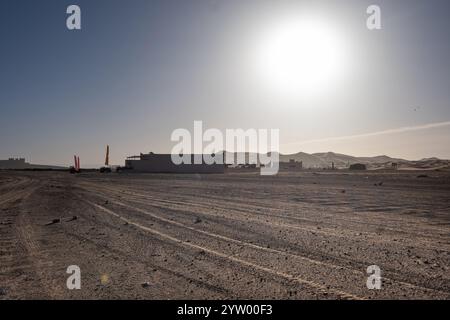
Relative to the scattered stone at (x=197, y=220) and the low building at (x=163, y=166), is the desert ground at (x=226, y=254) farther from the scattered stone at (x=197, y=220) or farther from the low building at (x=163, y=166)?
the low building at (x=163, y=166)

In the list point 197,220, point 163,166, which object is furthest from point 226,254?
point 163,166

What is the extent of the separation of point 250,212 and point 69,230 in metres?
6.36

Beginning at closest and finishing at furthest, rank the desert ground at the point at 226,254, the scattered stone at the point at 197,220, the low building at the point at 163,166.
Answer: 1. the desert ground at the point at 226,254
2. the scattered stone at the point at 197,220
3. the low building at the point at 163,166

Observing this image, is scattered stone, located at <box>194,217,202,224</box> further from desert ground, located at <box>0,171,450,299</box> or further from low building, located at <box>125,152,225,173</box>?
low building, located at <box>125,152,225,173</box>

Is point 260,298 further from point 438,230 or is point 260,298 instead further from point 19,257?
point 438,230

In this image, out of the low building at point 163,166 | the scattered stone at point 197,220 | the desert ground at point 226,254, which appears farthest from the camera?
the low building at point 163,166

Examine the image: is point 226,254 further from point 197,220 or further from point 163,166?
point 163,166

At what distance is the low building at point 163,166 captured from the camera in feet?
213

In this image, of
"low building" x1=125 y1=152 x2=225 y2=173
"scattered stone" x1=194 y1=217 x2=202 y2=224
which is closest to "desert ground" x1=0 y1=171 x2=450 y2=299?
"scattered stone" x1=194 y1=217 x2=202 y2=224

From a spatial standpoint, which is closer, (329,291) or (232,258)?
(329,291)

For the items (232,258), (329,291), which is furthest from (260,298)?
(232,258)

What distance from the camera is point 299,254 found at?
6.45m

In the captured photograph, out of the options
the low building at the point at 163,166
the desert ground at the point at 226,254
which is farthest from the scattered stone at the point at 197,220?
the low building at the point at 163,166

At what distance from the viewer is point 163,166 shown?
68750 mm
